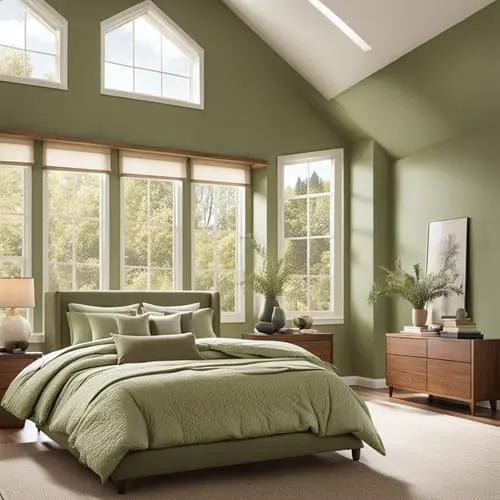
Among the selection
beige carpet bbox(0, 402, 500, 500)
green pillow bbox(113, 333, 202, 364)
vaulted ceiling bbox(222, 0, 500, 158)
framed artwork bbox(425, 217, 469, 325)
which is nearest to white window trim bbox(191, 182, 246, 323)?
vaulted ceiling bbox(222, 0, 500, 158)

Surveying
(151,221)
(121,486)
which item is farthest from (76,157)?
(121,486)

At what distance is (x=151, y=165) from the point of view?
788 cm

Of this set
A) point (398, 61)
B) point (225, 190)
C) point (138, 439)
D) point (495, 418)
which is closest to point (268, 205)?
point (225, 190)

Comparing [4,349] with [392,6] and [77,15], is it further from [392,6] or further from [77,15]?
[392,6]

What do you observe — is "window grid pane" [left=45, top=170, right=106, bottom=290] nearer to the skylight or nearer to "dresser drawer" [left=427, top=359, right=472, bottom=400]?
the skylight

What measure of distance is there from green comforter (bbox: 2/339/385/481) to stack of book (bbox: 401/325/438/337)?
227cm

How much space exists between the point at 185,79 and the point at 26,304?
3.09 m

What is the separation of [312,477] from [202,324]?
2.66 m

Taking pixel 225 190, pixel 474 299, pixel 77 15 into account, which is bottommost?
pixel 474 299

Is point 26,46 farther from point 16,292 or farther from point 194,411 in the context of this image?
point 194,411

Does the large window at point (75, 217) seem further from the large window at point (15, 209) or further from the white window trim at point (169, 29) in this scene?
the white window trim at point (169, 29)

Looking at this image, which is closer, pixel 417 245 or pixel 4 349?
pixel 4 349

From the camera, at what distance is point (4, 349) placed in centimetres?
643

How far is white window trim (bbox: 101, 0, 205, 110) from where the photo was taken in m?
7.66
